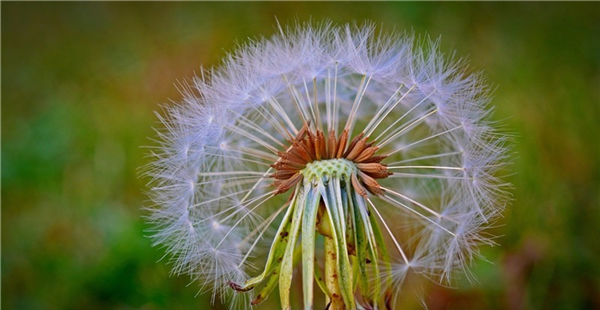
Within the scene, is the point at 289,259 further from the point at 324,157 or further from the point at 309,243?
the point at 324,157

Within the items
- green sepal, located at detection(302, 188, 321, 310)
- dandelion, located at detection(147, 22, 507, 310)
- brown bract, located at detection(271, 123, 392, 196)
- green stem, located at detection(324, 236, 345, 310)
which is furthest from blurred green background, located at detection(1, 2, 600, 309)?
green stem, located at detection(324, 236, 345, 310)

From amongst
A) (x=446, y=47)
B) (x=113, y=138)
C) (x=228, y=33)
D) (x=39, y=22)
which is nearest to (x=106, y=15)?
(x=39, y=22)

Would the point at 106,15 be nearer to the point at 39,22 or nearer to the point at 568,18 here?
the point at 39,22

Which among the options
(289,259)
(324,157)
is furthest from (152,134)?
(289,259)

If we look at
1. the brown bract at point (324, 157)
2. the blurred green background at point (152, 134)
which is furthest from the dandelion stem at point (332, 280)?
the blurred green background at point (152, 134)

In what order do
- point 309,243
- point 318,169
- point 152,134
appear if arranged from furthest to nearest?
point 152,134, point 318,169, point 309,243

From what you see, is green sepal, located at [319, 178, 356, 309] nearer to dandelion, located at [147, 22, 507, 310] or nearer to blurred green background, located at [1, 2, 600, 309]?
dandelion, located at [147, 22, 507, 310]

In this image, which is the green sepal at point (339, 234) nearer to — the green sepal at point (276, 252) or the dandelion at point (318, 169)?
→ the dandelion at point (318, 169)
